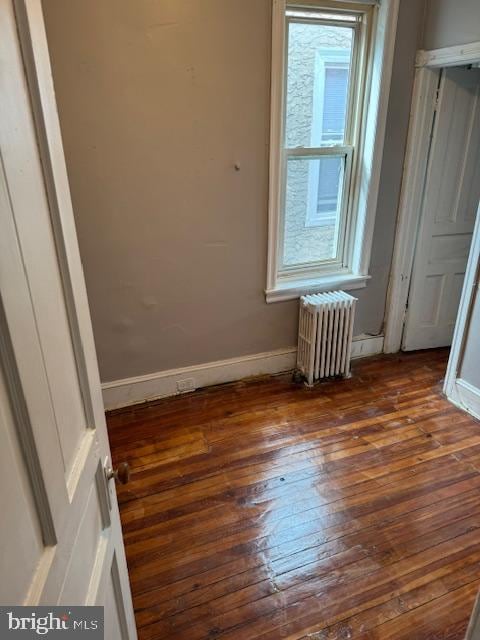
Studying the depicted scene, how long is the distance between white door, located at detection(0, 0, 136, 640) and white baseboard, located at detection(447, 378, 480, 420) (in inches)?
101

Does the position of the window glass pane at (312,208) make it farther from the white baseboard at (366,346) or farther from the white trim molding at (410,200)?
the white baseboard at (366,346)

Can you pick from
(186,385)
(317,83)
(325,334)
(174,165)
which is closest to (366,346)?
(325,334)

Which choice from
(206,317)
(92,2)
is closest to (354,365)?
(206,317)

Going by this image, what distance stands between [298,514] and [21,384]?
1.84 meters

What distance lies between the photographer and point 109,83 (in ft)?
7.44

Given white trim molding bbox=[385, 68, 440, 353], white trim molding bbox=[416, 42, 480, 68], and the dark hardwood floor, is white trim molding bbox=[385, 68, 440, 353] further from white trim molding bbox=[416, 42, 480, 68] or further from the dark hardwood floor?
the dark hardwood floor

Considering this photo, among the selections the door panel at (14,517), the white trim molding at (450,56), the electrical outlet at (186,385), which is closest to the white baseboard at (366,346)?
the electrical outlet at (186,385)

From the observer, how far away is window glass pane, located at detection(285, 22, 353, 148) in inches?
105

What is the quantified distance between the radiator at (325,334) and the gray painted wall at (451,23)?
1.68 m

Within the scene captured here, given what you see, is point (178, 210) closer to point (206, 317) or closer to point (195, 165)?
point (195, 165)

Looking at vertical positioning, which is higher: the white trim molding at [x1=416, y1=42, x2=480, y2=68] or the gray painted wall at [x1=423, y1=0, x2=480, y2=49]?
the gray painted wall at [x1=423, y1=0, x2=480, y2=49]

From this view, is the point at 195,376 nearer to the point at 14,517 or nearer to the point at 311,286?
the point at 311,286

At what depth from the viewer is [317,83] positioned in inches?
109

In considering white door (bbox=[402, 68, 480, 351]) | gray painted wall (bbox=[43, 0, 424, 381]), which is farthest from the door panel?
white door (bbox=[402, 68, 480, 351])
